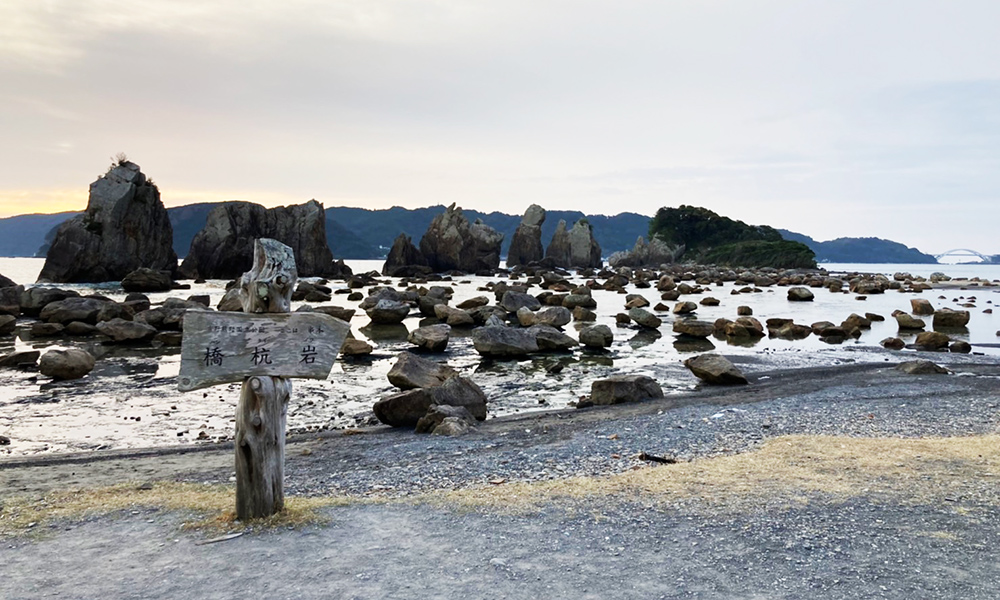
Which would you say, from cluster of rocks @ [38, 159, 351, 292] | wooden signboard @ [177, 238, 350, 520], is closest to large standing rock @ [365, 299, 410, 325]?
wooden signboard @ [177, 238, 350, 520]

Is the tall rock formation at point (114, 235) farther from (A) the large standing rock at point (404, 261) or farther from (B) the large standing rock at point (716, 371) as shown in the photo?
(B) the large standing rock at point (716, 371)

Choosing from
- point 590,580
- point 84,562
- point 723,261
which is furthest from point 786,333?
point 723,261

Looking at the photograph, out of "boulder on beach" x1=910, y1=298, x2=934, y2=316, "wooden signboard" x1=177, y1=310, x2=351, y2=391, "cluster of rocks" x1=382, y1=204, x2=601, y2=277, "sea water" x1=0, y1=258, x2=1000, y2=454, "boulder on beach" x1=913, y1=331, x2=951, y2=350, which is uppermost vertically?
"cluster of rocks" x1=382, y1=204, x2=601, y2=277

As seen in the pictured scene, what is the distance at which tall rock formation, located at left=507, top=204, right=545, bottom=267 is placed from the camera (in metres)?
122

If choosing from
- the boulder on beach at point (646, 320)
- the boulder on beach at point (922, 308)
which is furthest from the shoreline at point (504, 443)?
the boulder on beach at point (922, 308)

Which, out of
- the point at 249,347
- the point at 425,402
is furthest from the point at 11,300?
the point at 249,347

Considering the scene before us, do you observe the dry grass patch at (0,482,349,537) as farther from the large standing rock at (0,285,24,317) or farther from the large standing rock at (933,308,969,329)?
the large standing rock at (933,308,969,329)

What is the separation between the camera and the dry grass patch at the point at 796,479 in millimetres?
7512

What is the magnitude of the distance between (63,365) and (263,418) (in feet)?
44.5

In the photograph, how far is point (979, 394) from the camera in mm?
13844

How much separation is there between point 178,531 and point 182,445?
568 cm

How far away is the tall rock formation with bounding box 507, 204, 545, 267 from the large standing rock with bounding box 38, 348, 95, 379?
342ft

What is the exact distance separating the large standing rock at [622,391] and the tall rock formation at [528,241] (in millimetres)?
105635

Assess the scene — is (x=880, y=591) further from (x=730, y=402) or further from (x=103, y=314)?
(x=103, y=314)
